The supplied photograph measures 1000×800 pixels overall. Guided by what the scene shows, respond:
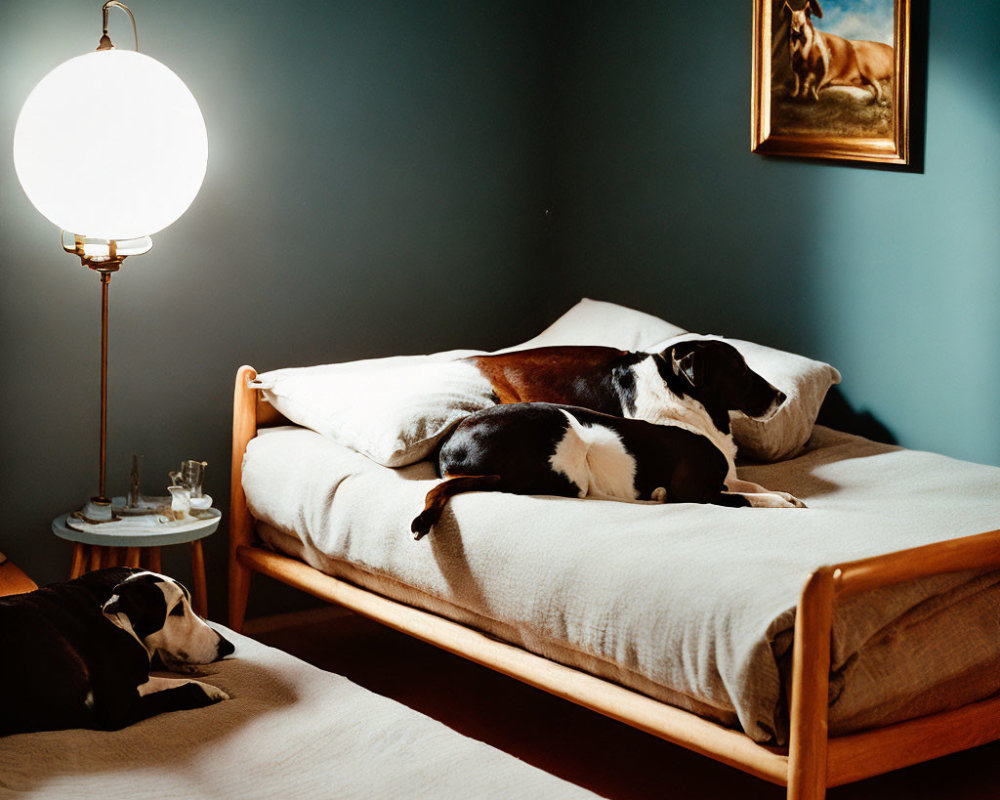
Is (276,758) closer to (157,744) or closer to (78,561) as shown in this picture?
(157,744)

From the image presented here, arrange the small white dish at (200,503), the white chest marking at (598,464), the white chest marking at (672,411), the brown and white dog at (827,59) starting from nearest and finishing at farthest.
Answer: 1. the white chest marking at (598,464)
2. the white chest marking at (672,411)
3. the small white dish at (200,503)
4. the brown and white dog at (827,59)

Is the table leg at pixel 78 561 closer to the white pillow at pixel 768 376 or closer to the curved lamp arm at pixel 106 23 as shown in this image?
the curved lamp arm at pixel 106 23

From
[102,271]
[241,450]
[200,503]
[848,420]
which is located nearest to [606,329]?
[848,420]

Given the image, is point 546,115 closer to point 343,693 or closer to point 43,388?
point 43,388

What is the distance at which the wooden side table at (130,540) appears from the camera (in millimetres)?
2562

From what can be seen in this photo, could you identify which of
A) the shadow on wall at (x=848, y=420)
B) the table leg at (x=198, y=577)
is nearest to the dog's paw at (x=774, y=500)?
the shadow on wall at (x=848, y=420)

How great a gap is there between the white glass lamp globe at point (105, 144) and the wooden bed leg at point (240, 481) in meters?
0.50

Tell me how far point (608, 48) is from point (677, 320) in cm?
89

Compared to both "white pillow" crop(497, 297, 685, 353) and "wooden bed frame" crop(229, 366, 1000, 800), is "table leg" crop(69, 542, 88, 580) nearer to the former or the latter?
"wooden bed frame" crop(229, 366, 1000, 800)

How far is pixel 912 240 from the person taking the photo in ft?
9.50

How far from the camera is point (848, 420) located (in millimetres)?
3104

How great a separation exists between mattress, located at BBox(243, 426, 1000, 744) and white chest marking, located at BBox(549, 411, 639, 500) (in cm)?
7

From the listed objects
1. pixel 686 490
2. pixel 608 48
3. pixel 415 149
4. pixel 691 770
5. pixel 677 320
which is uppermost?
pixel 608 48

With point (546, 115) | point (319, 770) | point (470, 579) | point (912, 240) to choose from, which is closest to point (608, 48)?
point (546, 115)
